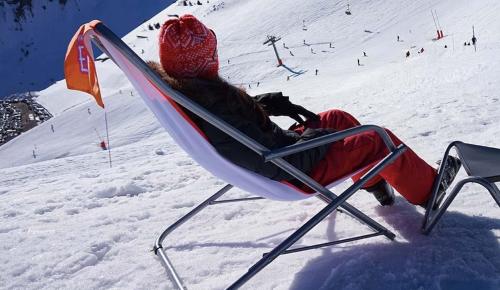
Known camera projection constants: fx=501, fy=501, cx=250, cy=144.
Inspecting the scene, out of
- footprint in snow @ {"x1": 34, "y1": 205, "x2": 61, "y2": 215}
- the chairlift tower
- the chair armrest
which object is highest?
the chair armrest

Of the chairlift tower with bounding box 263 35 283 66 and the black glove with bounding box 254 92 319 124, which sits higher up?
the black glove with bounding box 254 92 319 124

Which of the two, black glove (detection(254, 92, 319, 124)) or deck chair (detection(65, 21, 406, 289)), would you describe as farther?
black glove (detection(254, 92, 319, 124))

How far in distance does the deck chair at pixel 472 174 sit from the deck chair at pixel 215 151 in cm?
21

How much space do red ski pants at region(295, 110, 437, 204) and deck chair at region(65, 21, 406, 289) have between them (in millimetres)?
90

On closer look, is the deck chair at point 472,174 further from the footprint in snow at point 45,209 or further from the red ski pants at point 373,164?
the footprint in snow at point 45,209

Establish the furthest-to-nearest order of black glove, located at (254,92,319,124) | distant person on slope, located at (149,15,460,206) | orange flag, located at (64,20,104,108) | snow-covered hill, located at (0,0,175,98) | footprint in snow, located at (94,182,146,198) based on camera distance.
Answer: snow-covered hill, located at (0,0,175,98) < footprint in snow, located at (94,182,146,198) < black glove, located at (254,92,319,124) < distant person on slope, located at (149,15,460,206) < orange flag, located at (64,20,104,108)

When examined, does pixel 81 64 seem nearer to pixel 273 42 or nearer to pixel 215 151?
pixel 215 151

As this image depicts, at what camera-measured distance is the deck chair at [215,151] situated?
5.71ft

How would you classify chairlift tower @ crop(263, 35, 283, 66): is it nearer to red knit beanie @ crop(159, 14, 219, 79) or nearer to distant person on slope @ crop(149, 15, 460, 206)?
distant person on slope @ crop(149, 15, 460, 206)

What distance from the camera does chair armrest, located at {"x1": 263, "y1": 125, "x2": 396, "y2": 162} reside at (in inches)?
75.1

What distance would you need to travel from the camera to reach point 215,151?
2.07 m

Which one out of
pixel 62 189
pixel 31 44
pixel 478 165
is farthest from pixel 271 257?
pixel 31 44

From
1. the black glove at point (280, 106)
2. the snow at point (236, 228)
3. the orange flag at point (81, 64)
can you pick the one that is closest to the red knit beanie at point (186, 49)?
the orange flag at point (81, 64)

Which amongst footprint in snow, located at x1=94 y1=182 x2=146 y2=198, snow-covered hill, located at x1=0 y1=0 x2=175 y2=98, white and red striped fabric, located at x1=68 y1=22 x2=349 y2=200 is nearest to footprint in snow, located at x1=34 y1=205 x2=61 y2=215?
footprint in snow, located at x1=94 y1=182 x2=146 y2=198
